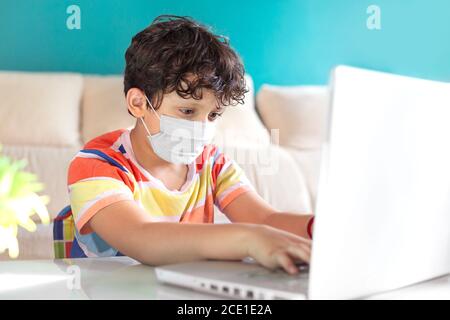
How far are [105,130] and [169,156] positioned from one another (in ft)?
5.65

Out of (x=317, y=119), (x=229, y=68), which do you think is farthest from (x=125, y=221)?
(x=317, y=119)

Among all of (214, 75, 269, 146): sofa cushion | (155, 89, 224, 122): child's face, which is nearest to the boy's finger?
(155, 89, 224, 122): child's face

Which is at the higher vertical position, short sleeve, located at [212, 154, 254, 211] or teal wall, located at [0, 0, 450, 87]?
teal wall, located at [0, 0, 450, 87]

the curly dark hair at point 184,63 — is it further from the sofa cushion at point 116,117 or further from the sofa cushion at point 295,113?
the sofa cushion at point 295,113

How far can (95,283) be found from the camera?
0.74 meters

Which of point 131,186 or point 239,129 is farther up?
point 131,186

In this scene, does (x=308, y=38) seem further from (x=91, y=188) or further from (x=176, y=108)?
(x=91, y=188)

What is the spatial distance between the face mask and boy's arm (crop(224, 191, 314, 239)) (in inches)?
5.0

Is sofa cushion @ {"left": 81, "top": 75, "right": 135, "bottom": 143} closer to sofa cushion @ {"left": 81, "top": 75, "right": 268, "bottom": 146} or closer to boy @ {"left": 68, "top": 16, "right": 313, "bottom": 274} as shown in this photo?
sofa cushion @ {"left": 81, "top": 75, "right": 268, "bottom": 146}

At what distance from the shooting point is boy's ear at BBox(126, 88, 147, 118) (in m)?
1.31

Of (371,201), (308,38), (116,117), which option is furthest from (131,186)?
(308,38)

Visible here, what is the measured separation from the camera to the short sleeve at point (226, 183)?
1.32m

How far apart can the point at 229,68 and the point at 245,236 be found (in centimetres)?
56

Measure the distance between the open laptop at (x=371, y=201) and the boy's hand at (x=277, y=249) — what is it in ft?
0.04
